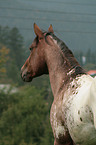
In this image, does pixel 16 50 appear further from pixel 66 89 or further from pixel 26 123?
pixel 66 89

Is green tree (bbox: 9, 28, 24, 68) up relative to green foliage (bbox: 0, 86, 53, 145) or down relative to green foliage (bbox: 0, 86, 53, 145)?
up

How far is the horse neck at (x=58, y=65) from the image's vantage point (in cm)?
243

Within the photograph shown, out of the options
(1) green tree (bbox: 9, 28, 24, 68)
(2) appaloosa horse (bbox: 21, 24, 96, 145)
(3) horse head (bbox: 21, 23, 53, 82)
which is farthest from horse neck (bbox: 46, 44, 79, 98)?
(1) green tree (bbox: 9, 28, 24, 68)

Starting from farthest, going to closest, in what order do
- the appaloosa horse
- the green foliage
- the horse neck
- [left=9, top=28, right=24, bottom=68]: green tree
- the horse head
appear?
[left=9, top=28, right=24, bottom=68]: green tree
the green foliage
the horse head
the horse neck
the appaloosa horse

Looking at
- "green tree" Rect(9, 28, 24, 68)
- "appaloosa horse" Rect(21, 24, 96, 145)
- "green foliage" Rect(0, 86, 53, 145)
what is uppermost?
"green tree" Rect(9, 28, 24, 68)

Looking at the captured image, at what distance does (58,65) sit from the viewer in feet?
8.37

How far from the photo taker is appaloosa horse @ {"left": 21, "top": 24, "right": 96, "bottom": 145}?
75.4 inches

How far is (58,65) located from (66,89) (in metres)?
0.36

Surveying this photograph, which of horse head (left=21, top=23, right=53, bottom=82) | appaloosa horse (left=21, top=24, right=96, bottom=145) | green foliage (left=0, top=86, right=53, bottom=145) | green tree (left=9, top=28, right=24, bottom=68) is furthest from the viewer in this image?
green tree (left=9, top=28, right=24, bottom=68)

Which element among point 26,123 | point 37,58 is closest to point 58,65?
point 37,58

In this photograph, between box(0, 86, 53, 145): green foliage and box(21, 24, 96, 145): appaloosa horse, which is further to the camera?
box(0, 86, 53, 145): green foliage

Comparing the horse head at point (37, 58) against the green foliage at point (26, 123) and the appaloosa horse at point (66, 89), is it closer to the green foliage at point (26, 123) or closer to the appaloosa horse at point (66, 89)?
the appaloosa horse at point (66, 89)

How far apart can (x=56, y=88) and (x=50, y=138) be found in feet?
36.1

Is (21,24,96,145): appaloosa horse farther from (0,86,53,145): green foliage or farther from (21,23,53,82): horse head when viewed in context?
(0,86,53,145): green foliage
